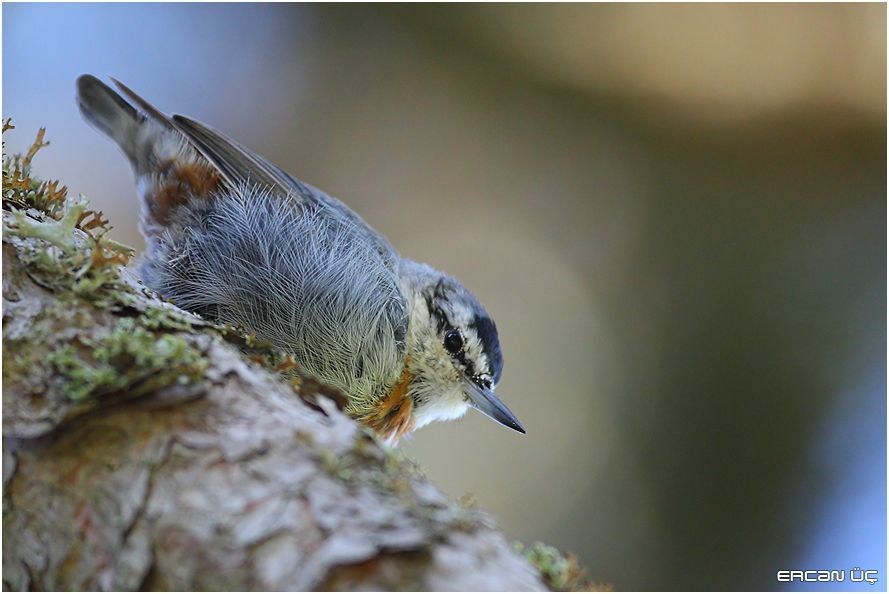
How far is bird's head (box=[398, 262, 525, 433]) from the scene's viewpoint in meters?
2.98

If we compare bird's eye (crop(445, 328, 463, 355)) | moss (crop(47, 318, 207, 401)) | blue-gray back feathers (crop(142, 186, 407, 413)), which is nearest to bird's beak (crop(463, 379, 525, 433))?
bird's eye (crop(445, 328, 463, 355))

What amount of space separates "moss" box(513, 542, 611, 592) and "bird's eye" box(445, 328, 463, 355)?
175cm

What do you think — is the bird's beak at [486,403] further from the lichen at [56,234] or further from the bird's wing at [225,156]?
the lichen at [56,234]

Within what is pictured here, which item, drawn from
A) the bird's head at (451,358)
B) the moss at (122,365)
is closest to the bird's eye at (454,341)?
the bird's head at (451,358)

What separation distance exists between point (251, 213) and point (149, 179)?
0.55 metres

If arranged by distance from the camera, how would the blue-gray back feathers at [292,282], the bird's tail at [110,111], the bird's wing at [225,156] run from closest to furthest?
the blue-gray back feathers at [292,282] < the bird's wing at [225,156] < the bird's tail at [110,111]

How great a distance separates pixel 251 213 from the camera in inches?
112

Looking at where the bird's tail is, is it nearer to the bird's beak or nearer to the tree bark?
the bird's beak

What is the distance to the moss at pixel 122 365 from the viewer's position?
4.18 ft

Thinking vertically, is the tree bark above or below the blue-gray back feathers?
below

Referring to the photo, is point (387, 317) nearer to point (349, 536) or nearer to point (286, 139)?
point (349, 536)

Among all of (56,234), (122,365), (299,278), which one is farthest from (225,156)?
(122,365)

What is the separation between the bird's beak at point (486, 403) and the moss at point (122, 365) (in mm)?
1794

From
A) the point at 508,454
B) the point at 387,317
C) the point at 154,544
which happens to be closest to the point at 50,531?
the point at 154,544
